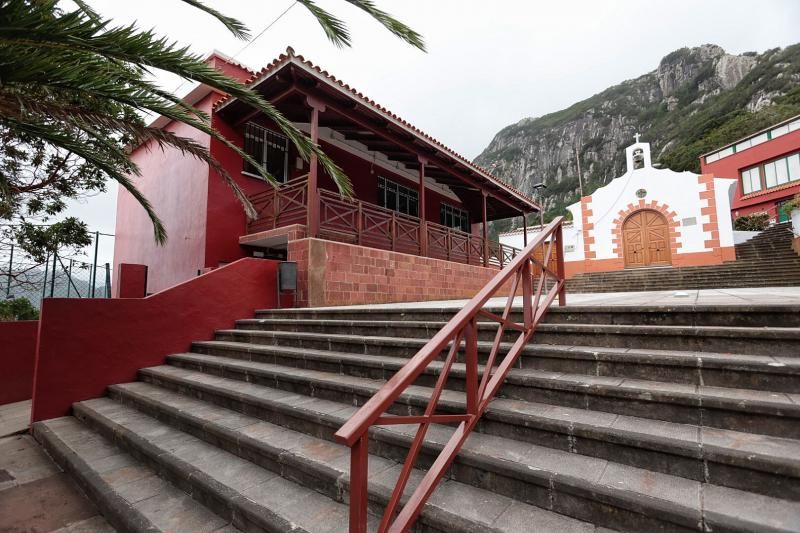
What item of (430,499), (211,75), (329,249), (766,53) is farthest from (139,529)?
(766,53)

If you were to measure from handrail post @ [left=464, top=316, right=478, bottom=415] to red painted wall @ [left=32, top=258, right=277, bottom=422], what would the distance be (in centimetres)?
420

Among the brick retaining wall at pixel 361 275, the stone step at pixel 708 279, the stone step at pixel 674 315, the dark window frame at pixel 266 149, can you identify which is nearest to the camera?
the stone step at pixel 674 315

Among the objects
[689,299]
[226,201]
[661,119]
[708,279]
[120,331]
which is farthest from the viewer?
[661,119]

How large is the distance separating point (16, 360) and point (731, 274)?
643 inches

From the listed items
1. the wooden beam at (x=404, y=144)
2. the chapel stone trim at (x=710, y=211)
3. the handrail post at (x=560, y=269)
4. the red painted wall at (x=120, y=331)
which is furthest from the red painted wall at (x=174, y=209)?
the chapel stone trim at (x=710, y=211)

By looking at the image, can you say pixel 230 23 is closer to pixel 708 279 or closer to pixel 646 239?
pixel 708 279

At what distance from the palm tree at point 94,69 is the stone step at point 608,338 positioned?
5.63 feet

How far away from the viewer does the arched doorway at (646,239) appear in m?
13.3

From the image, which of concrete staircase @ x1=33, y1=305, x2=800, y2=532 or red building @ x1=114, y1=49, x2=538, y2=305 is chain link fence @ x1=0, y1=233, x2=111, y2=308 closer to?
red building @ x1=114, y1=49, x2=538, y2=305

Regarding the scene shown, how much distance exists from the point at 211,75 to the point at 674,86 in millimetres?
82423

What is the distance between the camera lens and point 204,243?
23.6 ft

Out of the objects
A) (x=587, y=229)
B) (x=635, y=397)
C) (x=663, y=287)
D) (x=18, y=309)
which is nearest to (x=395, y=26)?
(x=635, y=397)

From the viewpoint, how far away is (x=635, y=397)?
2.00 metres

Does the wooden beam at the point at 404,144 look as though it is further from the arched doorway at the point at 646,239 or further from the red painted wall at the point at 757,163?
the red painted wall at the point at 757,163
